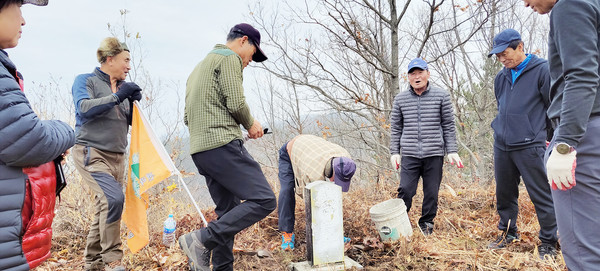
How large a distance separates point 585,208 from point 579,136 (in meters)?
0.36

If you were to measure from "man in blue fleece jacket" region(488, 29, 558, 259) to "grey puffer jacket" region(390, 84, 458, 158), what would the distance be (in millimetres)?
663

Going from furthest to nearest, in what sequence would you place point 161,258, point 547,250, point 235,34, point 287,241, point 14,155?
point 287,241 → point 161,258 → point 547,250 → point 235,34 → point 14,155

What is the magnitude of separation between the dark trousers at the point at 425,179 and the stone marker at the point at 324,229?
4.19 ft

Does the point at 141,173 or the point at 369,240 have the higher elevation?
the point at 141,173

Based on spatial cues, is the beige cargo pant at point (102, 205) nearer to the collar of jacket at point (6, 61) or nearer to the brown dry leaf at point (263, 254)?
the brown dry leaf at point (263, 254)

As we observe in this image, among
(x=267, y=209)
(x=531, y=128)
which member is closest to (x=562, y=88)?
(x=531, y=128)

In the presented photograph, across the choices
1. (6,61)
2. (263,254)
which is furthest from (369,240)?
(6,61)

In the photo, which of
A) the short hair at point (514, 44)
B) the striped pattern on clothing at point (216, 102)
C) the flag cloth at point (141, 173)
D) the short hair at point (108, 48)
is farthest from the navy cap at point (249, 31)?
the short hair at point (514, 44)

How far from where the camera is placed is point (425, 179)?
4.54m

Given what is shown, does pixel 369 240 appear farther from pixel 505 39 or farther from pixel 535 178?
pixel 505 39

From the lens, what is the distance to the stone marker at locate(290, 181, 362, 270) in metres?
3.60

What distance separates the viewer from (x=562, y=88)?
1986mm

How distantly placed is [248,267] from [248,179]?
131 cm

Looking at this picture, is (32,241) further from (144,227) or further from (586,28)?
(586,28)
